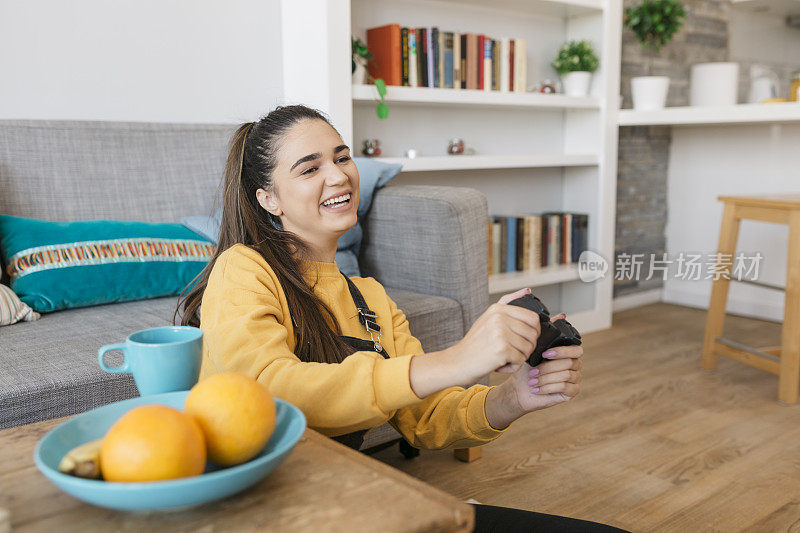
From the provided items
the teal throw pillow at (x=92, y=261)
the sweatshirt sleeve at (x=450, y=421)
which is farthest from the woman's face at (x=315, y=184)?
the teal throw pillow at (x=92, y=261)

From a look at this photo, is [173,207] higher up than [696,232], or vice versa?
[173,207]

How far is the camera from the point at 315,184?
1.12 metres

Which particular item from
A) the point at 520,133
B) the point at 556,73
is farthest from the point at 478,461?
the point at 556,73

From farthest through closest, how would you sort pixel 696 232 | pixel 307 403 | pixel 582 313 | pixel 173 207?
pixel 696 232, pixel 582 313, pixel 173 207, pixel 307 403

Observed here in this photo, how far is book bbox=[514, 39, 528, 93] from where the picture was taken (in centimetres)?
300

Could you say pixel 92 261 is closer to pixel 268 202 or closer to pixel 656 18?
pixel 268 202

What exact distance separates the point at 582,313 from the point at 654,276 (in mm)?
860

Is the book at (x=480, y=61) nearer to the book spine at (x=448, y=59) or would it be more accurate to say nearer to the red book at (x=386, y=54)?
the book spine at (x=448, y=59)

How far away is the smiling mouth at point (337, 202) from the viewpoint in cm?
112

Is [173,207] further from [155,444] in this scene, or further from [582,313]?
[582,313]

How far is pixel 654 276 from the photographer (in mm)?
3883

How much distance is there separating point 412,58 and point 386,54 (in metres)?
0.11

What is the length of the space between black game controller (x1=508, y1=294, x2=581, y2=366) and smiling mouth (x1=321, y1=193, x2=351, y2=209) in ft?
1.20

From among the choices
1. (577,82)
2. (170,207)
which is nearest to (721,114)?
(577,82)
